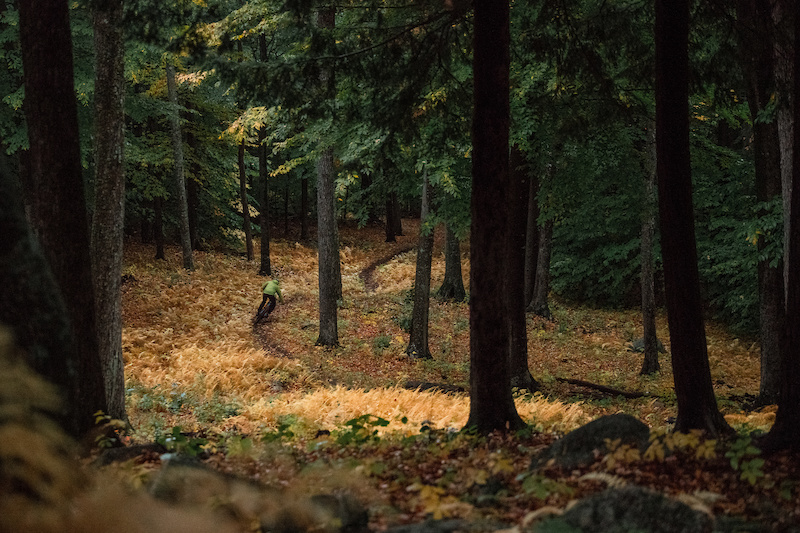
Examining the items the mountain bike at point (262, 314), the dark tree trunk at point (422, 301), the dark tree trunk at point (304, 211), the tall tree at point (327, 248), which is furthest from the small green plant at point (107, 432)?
the dark tree trunk at point (304, 211)

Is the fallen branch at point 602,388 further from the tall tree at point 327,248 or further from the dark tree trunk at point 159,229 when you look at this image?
the dark tree trunk at point 159,229

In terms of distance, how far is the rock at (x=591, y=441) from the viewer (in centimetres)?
519

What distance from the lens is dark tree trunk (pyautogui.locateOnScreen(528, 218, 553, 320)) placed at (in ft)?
66.8

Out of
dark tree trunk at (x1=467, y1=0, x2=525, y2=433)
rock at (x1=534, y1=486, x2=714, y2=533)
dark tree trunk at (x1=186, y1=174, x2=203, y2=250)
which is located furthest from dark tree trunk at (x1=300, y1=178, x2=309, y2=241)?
rock at (x1=534, y1=486, x2=714, y2=533)

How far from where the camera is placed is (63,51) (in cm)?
561

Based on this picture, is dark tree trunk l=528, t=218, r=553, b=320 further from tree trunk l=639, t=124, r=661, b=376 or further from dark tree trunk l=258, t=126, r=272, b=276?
dark tree trunk l=258, t=126, r=272, b=276

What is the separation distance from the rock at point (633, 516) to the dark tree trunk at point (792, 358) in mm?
2452

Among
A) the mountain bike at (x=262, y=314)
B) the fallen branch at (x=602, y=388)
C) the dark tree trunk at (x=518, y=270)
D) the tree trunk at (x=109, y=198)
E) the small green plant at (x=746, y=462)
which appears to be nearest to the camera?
the small green plant at (x=746, y=462)

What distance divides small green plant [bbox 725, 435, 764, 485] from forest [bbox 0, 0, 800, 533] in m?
0.06

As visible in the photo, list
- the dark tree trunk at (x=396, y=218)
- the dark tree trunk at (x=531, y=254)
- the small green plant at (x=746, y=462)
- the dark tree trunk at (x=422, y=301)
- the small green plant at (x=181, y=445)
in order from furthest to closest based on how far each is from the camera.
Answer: the dark tree trunk at (x=396, y=218) → the dark tree trunk at (x=531, y=254) → the dark tree trunk at (x=422, y=301) → the small green plant at (x=181, y=445) → the small green plant at (x=746, y=462)

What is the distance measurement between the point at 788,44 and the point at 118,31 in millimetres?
8702

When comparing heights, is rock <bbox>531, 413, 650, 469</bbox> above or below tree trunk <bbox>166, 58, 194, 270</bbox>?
below

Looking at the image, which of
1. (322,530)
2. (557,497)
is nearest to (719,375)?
(557,497)

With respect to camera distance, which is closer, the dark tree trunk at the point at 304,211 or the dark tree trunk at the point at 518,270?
the dark tree trunk at the point at 518,270
